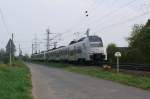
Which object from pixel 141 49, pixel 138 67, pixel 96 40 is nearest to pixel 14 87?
pixel 138 67

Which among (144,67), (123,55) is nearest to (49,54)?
(123,55)

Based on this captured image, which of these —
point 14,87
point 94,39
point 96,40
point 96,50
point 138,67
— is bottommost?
point 14,87

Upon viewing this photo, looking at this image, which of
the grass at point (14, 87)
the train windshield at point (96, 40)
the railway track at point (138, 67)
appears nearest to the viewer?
the grass at point (14, 87)

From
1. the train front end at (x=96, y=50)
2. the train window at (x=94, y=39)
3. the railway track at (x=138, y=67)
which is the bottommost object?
the railway track at (x=138, y=67)

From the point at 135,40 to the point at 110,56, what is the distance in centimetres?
487

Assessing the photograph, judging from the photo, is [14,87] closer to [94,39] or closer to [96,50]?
[96,50]

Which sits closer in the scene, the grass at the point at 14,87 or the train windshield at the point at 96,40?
the grass at the point at 14,87

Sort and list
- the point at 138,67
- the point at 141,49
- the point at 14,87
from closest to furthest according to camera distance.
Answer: the point at 14,87 < the point at 138,67 < the point at 141,49

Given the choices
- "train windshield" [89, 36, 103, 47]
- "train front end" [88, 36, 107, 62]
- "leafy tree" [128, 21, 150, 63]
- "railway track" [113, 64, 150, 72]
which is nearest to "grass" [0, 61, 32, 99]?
"railway track" [113, 64, 150, 72]

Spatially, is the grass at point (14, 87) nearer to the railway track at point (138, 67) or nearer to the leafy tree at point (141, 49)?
the railway track at point (138, 67)

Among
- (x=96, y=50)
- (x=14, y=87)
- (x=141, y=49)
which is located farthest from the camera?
(x=141, y=49)

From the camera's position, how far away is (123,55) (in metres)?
60.7

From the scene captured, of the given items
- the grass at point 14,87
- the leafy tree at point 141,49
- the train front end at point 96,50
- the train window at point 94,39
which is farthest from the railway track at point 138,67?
the grass at point 14,87

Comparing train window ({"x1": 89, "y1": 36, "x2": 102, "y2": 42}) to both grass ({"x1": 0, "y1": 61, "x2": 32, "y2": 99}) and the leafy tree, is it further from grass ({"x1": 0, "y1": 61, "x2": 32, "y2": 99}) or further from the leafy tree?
grass ({"x1": 0, "y1": 61, "x2": 32, "y2": 99})
